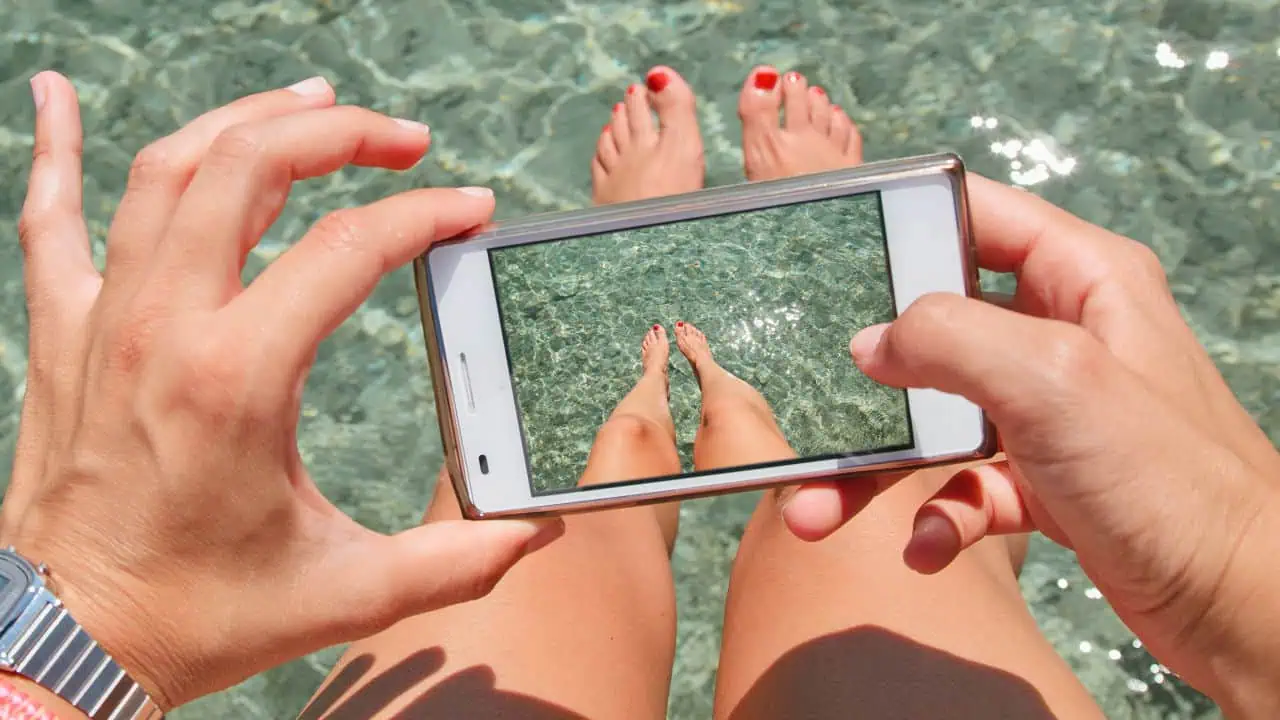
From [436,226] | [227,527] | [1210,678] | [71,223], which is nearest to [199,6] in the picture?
[71,223]

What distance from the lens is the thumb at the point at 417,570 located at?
Answer: 1108 mm

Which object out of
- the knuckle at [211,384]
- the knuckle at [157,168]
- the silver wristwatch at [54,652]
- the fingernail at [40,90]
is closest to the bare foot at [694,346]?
the knuckle at [211,384]

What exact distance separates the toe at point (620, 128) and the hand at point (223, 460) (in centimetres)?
150

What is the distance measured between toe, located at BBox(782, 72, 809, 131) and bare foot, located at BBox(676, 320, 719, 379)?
139 centimetres

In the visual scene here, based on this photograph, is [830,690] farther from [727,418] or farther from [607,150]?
[607,150]

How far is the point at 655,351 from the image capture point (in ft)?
4.53

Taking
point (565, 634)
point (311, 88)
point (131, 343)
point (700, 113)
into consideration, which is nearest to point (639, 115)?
point (700, 113)

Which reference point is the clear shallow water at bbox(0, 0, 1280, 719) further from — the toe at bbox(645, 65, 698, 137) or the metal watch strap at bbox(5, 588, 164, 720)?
the metal watch strap at bbox(5, 588, 164, 720)

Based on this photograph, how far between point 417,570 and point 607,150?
1778mm

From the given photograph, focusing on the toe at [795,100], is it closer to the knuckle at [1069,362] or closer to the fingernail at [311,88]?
the fingernail at [311,88]

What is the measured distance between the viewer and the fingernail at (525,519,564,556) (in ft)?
3.98

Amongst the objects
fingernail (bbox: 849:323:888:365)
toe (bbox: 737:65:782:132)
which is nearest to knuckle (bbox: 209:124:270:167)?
fingernail (bbox: 849:323:888:365)

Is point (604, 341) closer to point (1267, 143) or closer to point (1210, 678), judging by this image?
point (1210, 678)

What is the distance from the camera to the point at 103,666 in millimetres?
1088
